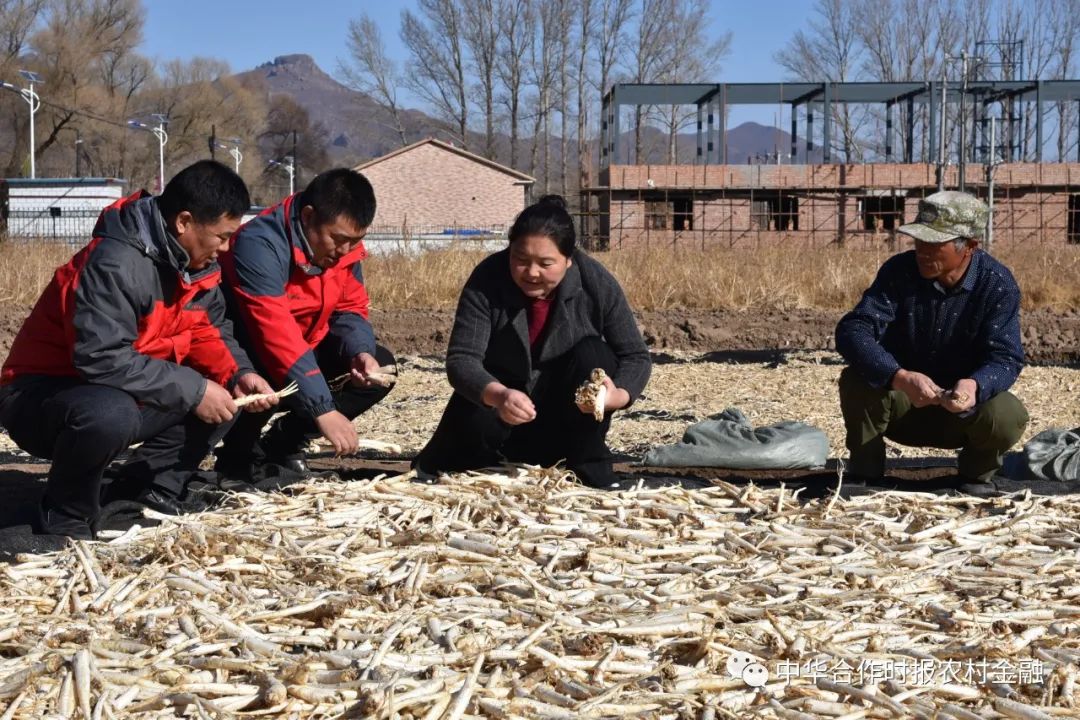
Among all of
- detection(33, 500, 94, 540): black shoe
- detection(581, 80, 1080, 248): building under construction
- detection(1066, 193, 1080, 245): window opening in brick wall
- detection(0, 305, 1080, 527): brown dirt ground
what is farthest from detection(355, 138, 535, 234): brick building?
detection(33, 500, 94, 540): black shoe

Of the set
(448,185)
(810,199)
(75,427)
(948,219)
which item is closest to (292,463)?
(75,427)

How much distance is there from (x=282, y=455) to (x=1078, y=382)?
235 inches

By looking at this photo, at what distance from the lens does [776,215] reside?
3559 cm

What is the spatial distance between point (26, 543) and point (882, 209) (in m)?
35.3

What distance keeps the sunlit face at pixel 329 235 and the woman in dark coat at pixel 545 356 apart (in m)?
0.42

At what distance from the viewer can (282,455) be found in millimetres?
4605

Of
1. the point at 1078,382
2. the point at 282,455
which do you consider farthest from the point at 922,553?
the point at 1078,382

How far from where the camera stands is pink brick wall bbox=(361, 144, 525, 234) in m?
47.9

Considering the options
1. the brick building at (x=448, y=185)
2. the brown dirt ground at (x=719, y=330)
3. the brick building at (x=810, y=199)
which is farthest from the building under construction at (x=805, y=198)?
the brown dirt ground at (x=719, y=330)

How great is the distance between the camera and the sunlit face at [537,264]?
388 cm

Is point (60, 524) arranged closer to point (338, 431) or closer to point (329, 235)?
point (338, 431)

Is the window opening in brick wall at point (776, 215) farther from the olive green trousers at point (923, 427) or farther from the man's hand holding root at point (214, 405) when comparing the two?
the man's hand holding root at point (214, 405)

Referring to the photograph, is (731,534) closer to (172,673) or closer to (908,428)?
(908,428)

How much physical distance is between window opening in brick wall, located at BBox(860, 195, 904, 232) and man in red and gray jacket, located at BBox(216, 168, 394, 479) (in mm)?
33175
